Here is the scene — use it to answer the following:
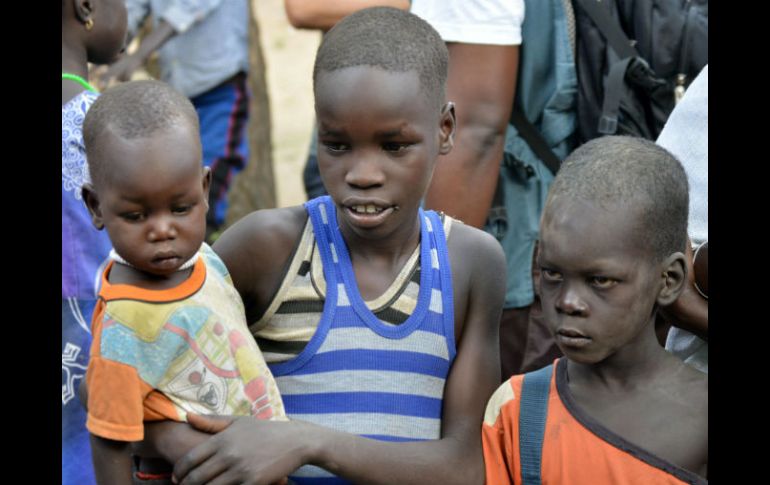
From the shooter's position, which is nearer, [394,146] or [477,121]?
[394,146]

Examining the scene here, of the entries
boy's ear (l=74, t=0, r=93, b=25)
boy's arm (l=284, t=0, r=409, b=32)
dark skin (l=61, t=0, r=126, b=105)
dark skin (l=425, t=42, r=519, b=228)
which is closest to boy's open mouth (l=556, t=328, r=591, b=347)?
dark skin (l=425, t=42, r=519, b=228)

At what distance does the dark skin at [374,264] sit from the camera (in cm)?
245

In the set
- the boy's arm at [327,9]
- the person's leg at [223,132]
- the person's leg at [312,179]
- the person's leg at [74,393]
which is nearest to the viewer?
the person's leg at [74,393]

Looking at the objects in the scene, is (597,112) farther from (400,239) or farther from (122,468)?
(122,468)

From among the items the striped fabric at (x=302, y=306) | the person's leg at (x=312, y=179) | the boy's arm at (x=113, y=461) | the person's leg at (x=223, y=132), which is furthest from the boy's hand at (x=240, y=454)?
the person's leg at (x=223, y=132)

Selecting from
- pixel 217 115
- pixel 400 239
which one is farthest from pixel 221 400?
pixel 217 115

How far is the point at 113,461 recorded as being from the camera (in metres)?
2.39

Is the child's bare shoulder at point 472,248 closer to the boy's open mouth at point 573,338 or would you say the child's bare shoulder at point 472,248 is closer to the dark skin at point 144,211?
the boy's open mouth at point 573,338

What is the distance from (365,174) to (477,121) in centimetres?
111

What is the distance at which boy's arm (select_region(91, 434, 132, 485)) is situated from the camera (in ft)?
7.84

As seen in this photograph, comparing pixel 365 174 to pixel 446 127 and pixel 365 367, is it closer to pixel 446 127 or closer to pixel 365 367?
pixel 446 127

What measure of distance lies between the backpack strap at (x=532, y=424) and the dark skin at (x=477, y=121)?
1035 millimetres

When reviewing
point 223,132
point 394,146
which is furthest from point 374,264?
point 223,132

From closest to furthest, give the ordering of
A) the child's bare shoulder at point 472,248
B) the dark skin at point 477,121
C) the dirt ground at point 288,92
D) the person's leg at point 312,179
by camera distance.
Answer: the child's bare shoulder at point 472,248, the dark skin at point 477,121, the person's leg at point 312,179, the dirt ground at point 288,92
